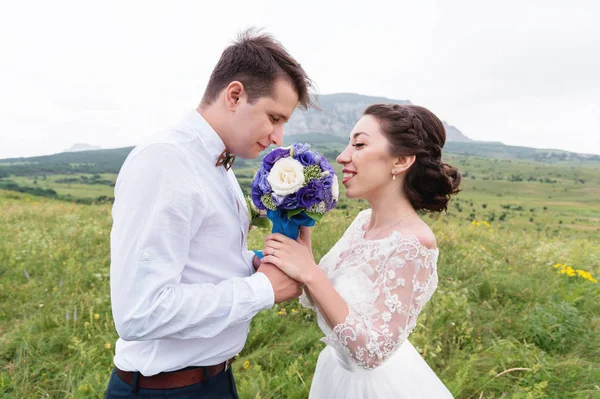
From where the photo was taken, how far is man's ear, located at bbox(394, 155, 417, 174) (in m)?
2.93

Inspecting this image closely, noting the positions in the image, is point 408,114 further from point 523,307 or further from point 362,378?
point 523,307

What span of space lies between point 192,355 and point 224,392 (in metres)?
0.38

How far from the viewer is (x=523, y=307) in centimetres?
539

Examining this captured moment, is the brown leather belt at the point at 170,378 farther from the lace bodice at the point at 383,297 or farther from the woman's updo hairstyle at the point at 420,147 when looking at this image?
the woman's updo hairstyle at the point at 420,147

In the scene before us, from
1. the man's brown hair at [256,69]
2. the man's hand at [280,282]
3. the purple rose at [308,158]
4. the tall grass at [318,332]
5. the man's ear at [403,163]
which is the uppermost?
the man's brown hair at [256,69]

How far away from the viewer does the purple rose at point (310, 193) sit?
2.19m

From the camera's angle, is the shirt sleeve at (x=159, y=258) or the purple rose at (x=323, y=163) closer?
the shirt sleeve at (x=159, y=258)

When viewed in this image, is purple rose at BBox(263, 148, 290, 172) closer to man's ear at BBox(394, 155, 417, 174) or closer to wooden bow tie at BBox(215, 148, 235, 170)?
wooden bow tie at BBox(215, 148, 235, 170)

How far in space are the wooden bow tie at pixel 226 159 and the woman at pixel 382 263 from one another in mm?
518

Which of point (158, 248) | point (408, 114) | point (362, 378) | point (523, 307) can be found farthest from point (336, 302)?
point (523, 307)

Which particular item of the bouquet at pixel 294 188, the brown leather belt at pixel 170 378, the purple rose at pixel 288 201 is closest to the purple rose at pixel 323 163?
the bouquet at pixel 294 188

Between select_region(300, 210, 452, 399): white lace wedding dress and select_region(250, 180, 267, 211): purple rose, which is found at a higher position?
select_region(250, 180, 267, 211): purple rose

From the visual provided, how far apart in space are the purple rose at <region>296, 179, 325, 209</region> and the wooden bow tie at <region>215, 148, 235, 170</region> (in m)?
0.44

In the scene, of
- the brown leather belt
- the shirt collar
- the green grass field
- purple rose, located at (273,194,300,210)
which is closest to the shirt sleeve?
the shirt collar
